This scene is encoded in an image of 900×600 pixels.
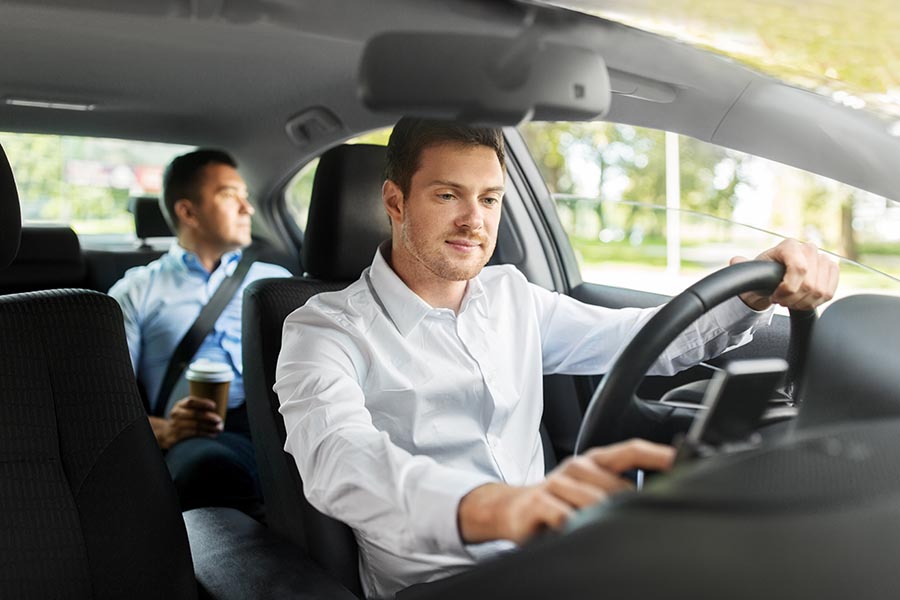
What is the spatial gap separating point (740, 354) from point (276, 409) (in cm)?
82

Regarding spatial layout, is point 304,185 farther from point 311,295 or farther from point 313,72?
point 313,72

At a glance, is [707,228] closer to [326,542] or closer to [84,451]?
[326,542]

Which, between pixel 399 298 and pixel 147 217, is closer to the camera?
pixel 399 298

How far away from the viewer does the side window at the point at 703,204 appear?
3.87 feet

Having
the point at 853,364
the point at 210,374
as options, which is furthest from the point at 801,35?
the point at 210,374

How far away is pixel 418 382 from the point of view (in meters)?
1.63

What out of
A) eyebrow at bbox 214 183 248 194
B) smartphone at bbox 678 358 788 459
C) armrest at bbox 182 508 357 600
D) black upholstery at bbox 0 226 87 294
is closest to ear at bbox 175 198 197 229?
eyebrow at bbox 214 183 248 194

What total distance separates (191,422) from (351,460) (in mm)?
1517

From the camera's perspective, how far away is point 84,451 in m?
1.62

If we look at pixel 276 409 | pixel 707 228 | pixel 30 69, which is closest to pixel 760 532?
pixel 707 228

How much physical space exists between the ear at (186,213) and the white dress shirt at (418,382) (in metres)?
1.69

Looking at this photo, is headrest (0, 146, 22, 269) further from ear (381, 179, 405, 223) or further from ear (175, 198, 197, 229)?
ear (175, 198, 197, 229)

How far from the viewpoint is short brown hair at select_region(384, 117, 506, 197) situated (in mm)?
1258

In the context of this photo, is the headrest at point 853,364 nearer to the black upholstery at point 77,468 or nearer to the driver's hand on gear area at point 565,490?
the driver's hand on gear area at point 565,490
